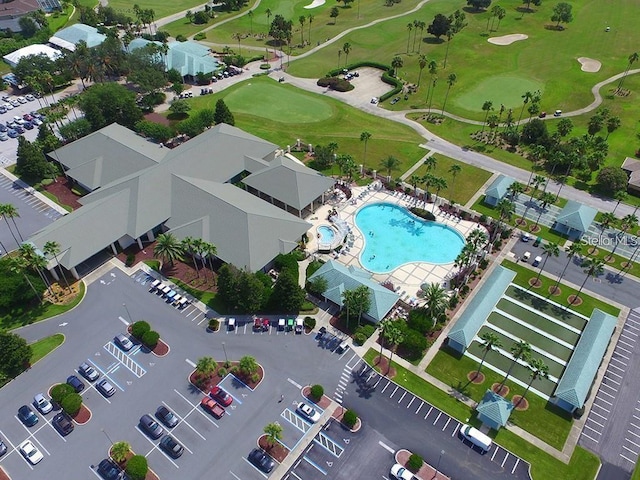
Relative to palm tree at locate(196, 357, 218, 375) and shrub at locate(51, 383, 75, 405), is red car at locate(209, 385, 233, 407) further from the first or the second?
shrub at locate(51, 383, 75, 405)

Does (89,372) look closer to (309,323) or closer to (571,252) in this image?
(309,323)

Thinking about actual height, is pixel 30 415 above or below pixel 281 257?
below

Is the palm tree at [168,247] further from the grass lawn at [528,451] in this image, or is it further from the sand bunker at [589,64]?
the sand bunker at [589,64]

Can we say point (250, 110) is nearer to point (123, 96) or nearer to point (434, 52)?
point (123, 96)

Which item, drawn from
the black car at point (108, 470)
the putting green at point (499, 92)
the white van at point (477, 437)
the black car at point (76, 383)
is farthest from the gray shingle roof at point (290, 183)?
the putting green at point (499, 92)

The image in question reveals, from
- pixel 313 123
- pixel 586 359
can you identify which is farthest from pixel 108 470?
pixel 313 123

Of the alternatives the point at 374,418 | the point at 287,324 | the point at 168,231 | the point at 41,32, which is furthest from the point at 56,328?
the point at 41,32

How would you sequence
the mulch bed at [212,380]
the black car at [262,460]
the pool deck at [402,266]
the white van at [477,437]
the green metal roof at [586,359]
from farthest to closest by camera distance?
the pool deck at [402,266] < the mulch bed at [212,380] < the green metal roof at [586,359] < the white van at [477,437] < the black car at [262,460]
